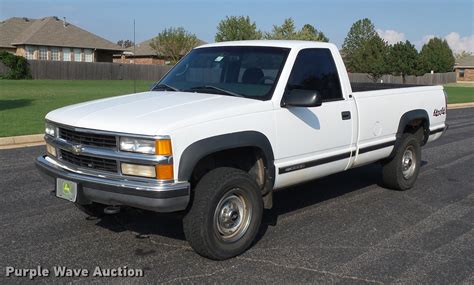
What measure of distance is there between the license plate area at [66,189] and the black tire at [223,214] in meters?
0.93

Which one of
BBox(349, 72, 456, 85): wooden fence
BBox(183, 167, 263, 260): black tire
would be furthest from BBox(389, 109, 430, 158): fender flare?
BBox(349, 72, 456, 85): wooden fence

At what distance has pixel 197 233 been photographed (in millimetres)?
4359

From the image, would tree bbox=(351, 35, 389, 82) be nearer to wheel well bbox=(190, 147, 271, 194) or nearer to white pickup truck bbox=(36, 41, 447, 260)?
white pickup truck bbox=(36, 41, 447, 260)

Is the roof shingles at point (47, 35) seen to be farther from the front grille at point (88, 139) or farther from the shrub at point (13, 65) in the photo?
the front grille at point (88, 139)

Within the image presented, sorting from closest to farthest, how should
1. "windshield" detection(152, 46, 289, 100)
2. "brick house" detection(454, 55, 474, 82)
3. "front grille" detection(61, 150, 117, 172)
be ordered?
"front grille" detection(61, 150, 117, 172) → "windshield" detection(152, 46, 289, 100) → "brick house" detection(454, 55, 474, 82)

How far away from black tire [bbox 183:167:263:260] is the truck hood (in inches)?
20.3

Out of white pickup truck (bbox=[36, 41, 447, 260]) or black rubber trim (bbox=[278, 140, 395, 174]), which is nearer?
white pickup truck (bbox=[36, 41, 447, 260])

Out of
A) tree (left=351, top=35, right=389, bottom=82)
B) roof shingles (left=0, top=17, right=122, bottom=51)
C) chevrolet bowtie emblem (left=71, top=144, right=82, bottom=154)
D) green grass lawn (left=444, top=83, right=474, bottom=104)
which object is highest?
roof shingles (left=0, top=17, right=122, bottom=51)

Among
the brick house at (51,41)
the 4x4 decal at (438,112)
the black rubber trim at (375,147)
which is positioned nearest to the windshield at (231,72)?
the black rubber trim at (375,147)

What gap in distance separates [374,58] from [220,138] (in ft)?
195

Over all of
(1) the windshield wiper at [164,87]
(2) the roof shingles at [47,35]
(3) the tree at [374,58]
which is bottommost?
(1) the windshield wiper at [164,87]

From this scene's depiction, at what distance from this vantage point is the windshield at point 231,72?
5176 millimetres

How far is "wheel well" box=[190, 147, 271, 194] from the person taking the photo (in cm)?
463

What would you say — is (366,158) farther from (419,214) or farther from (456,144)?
(456,144)
